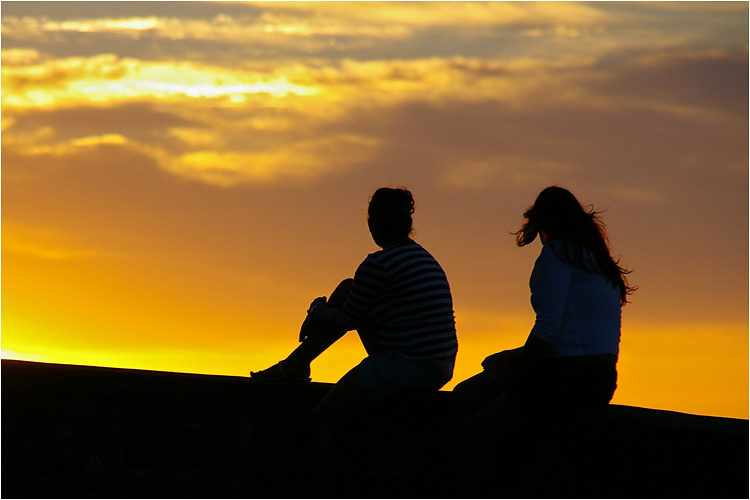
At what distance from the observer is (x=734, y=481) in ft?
16.9

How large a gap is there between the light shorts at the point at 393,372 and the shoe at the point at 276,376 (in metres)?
0.77

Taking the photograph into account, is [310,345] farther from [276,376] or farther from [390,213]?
[390,213]

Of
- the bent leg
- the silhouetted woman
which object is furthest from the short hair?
the silhouetted woman

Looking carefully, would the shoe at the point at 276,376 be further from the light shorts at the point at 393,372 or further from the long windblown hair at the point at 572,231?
the long windblown hair at the point at 572,231

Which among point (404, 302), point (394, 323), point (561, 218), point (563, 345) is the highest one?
point (561, 218)

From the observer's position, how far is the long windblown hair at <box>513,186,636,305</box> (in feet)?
16.7

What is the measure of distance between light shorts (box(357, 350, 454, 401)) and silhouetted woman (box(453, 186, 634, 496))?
45 centimetres

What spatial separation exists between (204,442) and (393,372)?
148 cm

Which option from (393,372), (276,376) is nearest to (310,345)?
(276,376)

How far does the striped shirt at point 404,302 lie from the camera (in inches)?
213

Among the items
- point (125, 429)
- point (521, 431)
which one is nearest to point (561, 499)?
point (521, 431)

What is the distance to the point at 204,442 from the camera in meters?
6.09

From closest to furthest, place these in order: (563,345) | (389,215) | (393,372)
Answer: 1. (563,345)
2. (393,372)
3. (389,215)

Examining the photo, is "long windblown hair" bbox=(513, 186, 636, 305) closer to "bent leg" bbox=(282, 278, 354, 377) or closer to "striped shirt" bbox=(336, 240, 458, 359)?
"striped shirt" bbox=(336, 240, 458, 359)
